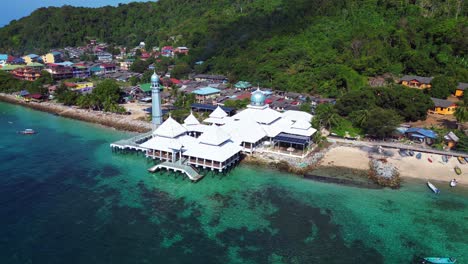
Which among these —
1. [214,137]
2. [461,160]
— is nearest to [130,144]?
[214,137]

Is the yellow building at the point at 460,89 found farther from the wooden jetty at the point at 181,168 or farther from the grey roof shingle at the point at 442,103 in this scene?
the wooden jetty at the point at 181,168

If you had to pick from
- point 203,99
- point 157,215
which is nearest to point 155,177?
point 157,215

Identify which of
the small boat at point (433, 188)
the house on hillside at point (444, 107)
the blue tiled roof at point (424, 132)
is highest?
the house on hillside at point (444, 107)

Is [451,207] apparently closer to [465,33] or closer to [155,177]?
[155,177]

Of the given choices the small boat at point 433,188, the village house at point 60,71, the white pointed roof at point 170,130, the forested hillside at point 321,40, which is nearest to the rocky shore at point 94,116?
the white pointed roof at point 170,130

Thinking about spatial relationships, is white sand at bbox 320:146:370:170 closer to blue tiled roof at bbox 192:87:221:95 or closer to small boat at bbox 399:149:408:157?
small boat at bbox 399:149:408:157
